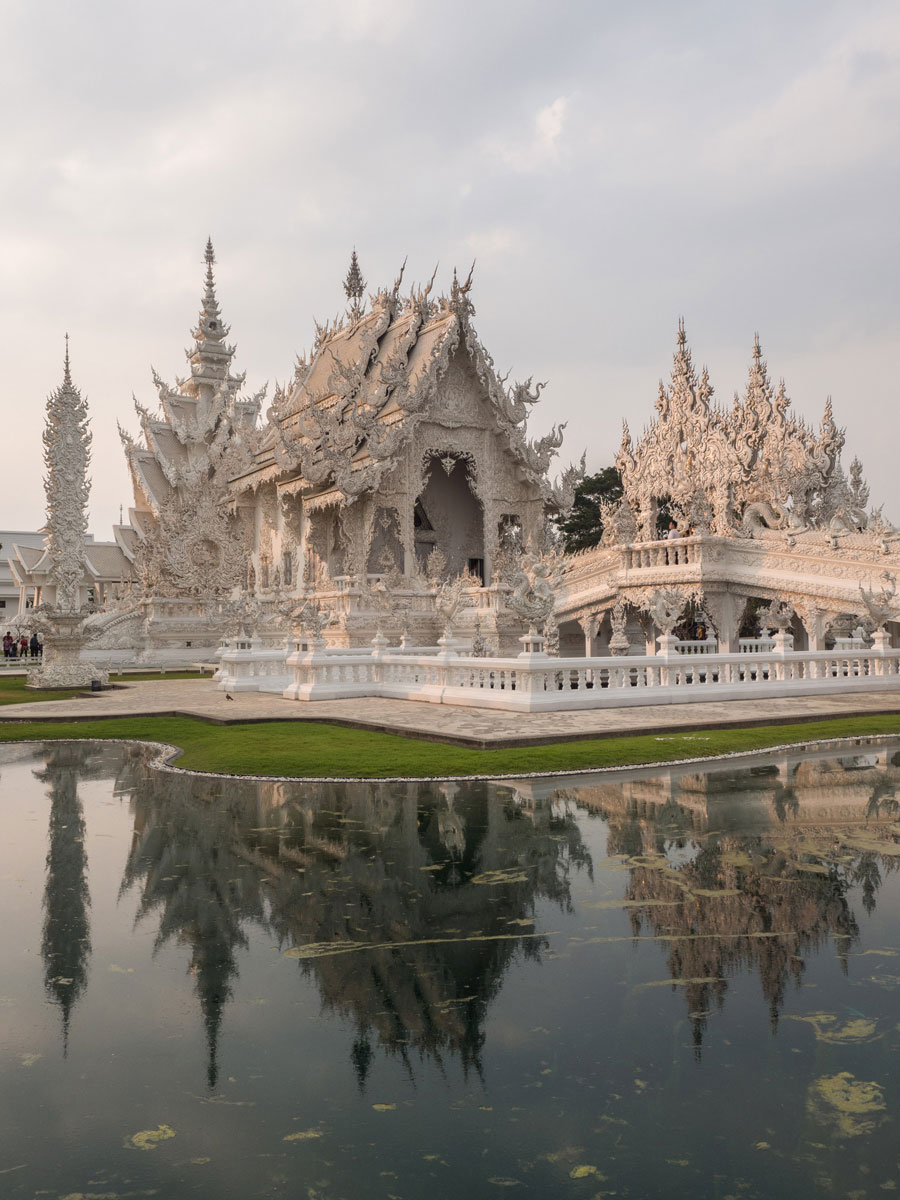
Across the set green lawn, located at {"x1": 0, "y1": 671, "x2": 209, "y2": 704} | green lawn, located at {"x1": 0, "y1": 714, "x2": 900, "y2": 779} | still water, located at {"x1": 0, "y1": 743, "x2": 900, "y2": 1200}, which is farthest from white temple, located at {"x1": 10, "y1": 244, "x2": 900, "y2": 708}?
still water, located at {"x1": 0, "y1": 743, "x2": 900, "y2": 1200}

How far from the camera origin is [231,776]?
8.09 meters

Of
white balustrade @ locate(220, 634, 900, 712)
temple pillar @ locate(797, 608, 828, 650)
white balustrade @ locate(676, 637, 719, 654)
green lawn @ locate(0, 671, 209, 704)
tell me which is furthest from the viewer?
temple pillar @ locate(797, 608, 828, 650)

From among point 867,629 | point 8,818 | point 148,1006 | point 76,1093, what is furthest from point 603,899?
point 867,629

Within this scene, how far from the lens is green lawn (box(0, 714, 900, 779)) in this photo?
816cm

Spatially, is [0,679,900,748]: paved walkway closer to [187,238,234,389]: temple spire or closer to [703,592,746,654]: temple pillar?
[703,592,746,654]: temple pillar

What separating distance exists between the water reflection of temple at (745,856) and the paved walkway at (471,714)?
6.63ft

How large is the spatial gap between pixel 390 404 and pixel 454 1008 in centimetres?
2394

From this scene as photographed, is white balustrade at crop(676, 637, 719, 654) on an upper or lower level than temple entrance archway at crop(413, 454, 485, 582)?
lower

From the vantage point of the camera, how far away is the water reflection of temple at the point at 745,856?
3709mm

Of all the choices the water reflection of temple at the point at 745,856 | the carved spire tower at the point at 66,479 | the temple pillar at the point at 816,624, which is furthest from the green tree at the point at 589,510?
the water reflection of temple at the point at 745,856

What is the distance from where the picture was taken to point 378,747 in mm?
9352

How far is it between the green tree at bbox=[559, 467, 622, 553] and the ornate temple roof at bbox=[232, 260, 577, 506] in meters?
20.6

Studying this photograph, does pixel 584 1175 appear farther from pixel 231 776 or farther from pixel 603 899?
pixel 231 776

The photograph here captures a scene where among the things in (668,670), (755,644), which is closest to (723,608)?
(755,644)
